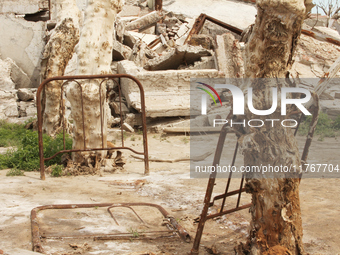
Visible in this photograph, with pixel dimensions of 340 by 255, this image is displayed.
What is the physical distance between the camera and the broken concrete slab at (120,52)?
10430mm

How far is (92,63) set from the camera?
16.9 ft

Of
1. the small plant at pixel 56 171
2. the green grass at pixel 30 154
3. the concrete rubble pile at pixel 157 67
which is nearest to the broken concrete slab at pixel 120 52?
the concrete rubble pile at pixel 157 67

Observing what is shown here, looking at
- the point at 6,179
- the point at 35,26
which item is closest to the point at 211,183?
the point at 6,179

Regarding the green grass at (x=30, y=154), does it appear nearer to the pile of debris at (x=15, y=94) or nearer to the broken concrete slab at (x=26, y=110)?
the pile of debris at (x=15, y=94)

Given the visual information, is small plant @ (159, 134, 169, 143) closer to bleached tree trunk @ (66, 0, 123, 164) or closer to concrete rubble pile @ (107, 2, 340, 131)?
concrete rubble pile @ (107, 2, 340, 131)

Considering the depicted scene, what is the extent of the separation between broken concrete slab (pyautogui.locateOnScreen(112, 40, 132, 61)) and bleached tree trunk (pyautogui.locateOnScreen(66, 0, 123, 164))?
5.14 m

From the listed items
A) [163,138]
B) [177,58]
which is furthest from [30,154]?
[177,58]

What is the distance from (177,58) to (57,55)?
396 centimetres

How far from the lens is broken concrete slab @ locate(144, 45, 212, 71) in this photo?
981 centimetres

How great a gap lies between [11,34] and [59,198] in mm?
8277

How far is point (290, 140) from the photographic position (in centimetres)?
235

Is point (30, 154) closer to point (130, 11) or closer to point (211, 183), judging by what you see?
point (211, 183)

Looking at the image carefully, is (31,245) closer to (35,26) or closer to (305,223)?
(305,223)

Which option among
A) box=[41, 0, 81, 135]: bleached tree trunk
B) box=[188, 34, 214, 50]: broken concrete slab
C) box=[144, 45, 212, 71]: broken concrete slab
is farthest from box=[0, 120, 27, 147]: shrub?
box=[188, 34, 214, 50]: broken concrete slab
